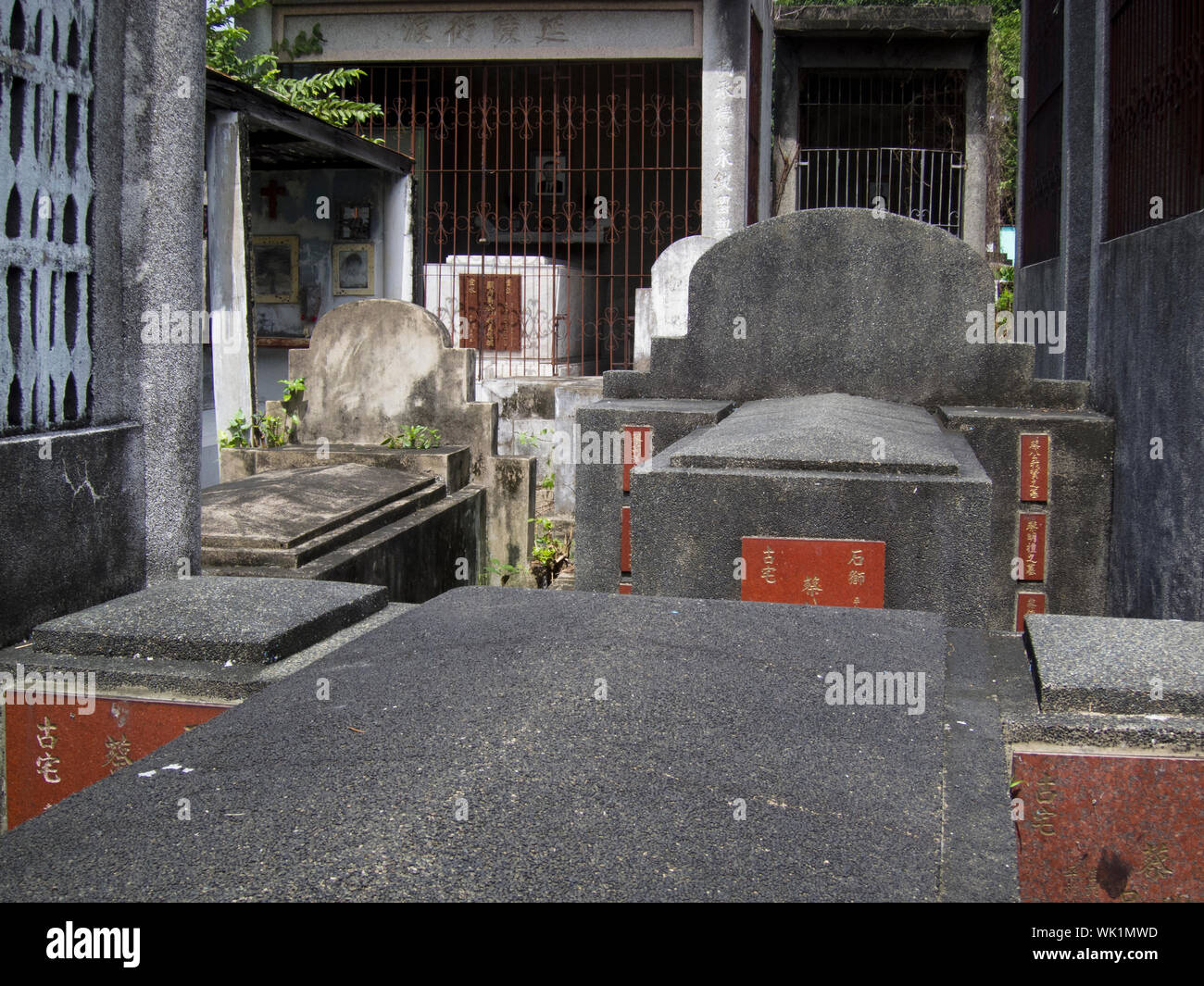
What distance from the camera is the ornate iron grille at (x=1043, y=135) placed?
746cm

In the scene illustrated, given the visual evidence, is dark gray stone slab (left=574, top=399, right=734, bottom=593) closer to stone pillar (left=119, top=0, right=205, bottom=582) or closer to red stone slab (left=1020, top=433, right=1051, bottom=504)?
red stone slab (left=1020, top=433, right=1051, bottom=504)

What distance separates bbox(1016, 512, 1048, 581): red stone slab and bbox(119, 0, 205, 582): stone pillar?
3.35 m

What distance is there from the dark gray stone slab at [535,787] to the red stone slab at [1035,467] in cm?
250

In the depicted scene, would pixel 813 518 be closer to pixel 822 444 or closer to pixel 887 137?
pixel 822 444

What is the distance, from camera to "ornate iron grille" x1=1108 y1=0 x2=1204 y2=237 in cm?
443

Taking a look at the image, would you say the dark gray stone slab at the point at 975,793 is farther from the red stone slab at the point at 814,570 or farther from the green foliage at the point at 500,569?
the green foliage at the point at 500,569

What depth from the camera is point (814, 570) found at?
3803 mm

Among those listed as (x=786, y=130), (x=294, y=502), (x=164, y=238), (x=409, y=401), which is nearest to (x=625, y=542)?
(x=294, y=502)

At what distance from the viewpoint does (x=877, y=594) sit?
3758 mm

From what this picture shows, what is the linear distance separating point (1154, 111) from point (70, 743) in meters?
4.70

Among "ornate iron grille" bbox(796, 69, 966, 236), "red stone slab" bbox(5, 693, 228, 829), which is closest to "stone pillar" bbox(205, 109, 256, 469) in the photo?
"red stone slab" bbox(5, 693, 228, 829)

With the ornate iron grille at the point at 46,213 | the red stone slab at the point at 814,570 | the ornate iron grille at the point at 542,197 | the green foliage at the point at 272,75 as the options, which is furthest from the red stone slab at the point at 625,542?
the green foliage at the point at 272,75

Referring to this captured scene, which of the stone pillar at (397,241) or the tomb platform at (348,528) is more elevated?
the stone pillar at (397,241)
